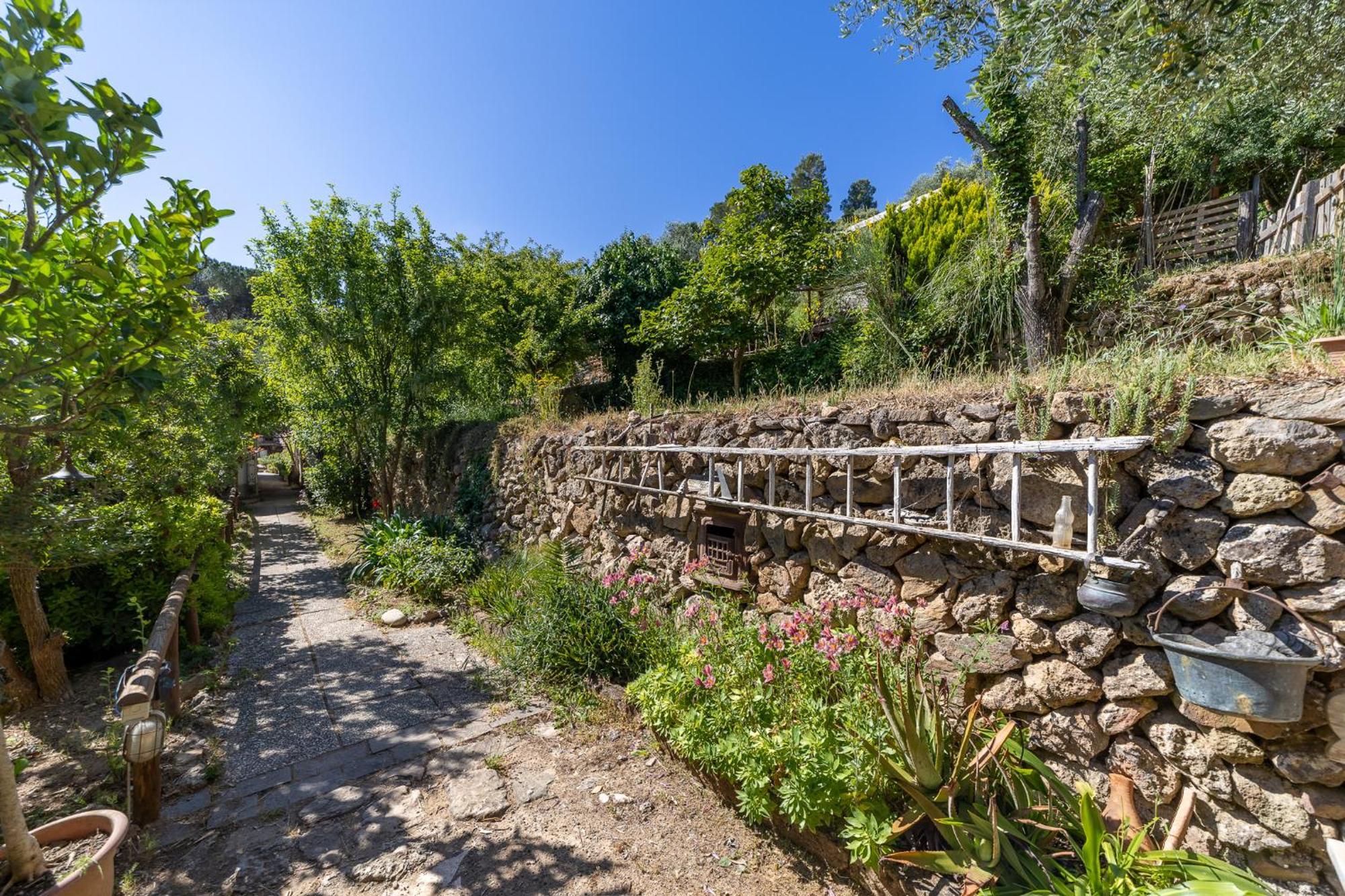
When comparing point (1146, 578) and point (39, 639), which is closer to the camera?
point (1146, 578)

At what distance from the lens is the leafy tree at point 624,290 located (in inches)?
360

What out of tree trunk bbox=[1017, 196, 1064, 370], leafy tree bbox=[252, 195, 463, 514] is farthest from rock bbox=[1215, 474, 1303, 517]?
leafy tree bbox=[252, 195, 463, 514]

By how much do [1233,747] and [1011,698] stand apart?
0.69 m

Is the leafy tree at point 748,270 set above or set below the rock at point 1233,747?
above

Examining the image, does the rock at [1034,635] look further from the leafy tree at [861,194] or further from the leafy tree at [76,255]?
the leafy tree at [861,194]

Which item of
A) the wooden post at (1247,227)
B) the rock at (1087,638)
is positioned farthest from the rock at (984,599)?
the wooden post at (1247,227)

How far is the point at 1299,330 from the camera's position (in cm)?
219

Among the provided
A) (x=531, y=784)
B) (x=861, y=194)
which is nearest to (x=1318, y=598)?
(x=531, y=784)

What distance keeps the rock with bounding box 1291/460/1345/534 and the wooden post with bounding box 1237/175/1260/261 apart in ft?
21.2

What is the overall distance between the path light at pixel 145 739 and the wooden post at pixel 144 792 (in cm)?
11

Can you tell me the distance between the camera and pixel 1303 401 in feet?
5.49

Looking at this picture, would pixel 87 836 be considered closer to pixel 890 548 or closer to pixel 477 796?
pixel 477 796

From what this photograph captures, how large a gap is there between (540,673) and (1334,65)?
24.2ft

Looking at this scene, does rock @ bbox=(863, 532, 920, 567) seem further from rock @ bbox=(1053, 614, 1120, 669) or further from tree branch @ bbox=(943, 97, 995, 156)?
tree branch @ bbox=(943, 97, 995, 156)
